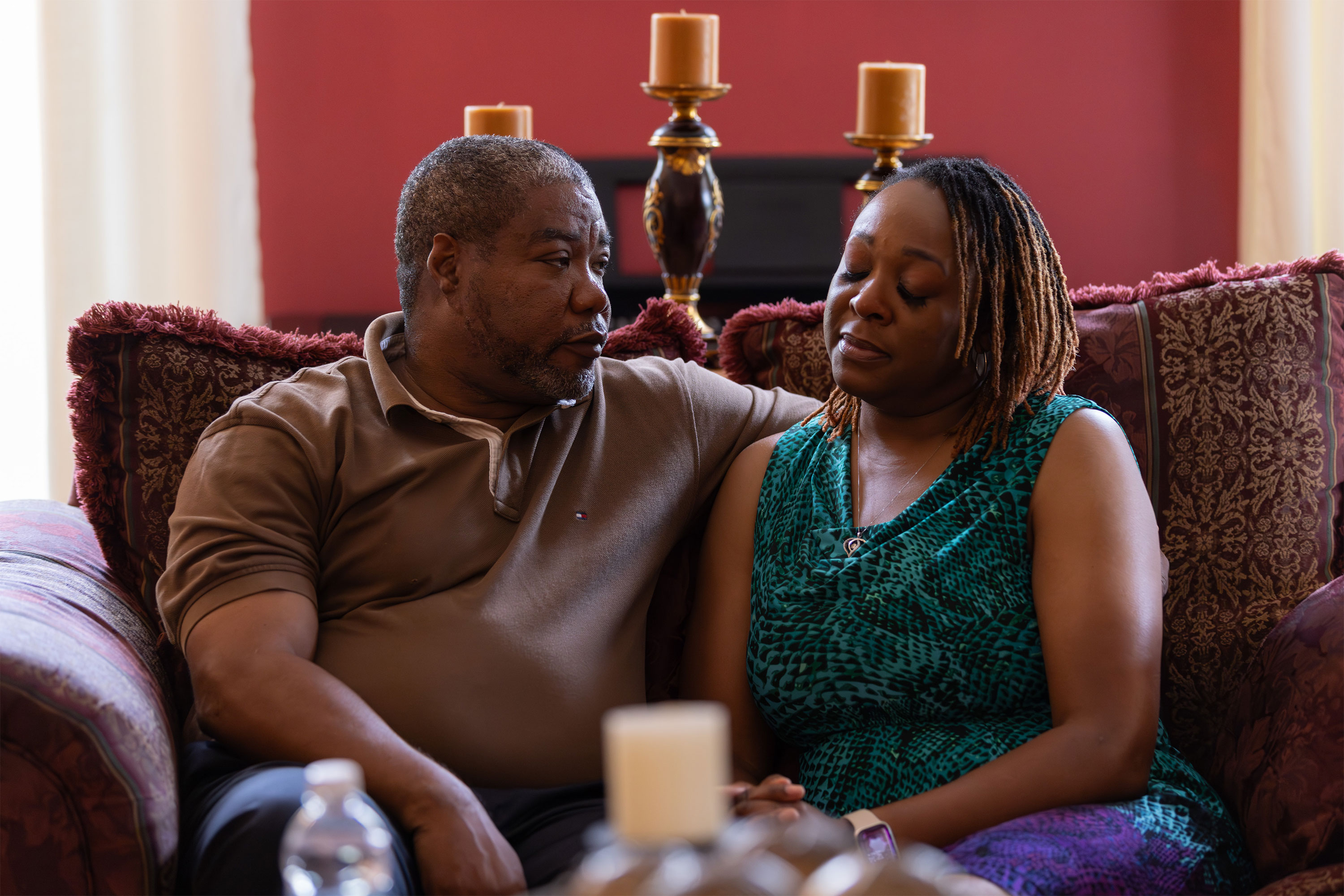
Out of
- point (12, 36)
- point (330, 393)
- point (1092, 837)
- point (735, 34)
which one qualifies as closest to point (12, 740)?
point (330, 393)

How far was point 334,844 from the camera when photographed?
0.66 m

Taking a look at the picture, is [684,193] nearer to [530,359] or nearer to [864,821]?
[530,359]

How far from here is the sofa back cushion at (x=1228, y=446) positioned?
4.83 feet

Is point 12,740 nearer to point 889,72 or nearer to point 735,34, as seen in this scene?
point 889,72

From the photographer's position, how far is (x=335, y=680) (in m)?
1.23

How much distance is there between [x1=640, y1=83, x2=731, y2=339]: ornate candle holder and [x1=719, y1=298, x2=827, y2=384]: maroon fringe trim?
27 centimetres

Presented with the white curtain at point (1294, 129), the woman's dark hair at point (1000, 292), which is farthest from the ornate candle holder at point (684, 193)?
the white curtain at point (1294, 129)

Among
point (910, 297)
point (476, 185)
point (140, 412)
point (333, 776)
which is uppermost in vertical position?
point (476, 185)

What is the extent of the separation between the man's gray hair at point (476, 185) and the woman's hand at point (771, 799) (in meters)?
0.69

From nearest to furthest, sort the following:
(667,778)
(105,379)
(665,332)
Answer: (667,778) < (105,379) < (665,332)

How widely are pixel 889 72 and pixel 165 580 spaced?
1.37 meters

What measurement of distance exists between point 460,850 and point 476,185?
74 centimetres

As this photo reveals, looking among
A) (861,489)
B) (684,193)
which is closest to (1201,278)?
(861,489)

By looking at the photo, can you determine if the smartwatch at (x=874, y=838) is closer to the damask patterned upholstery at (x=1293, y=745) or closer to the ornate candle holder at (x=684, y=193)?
the damask patterned upholstery at (x=1293, y=745)
